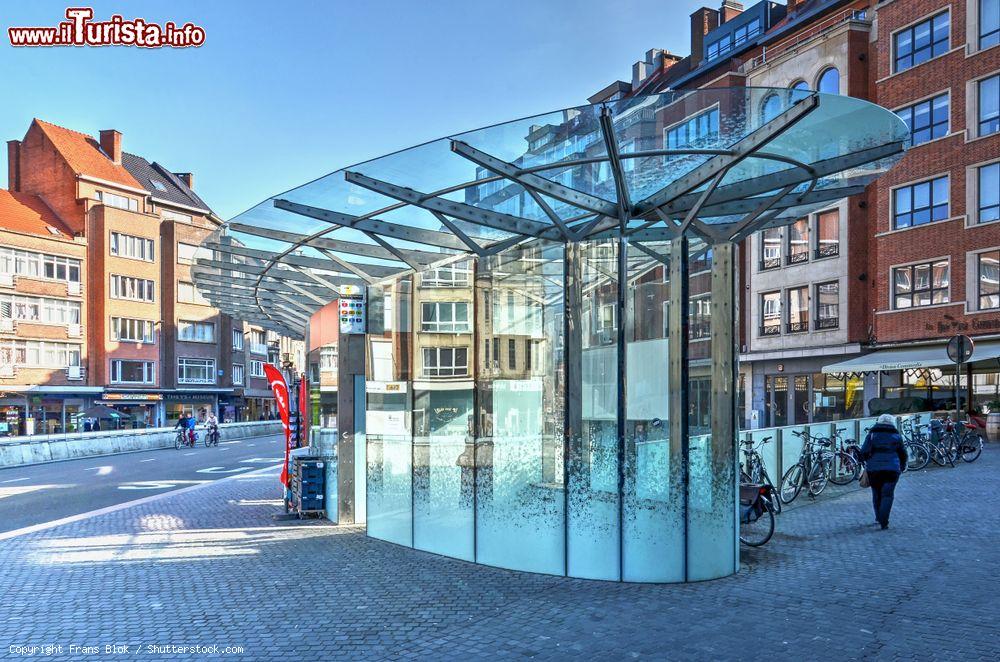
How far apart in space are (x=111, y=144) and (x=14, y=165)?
635 cm

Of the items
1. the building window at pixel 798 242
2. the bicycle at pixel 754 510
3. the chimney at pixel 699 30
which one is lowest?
the bicycle at pixel 754 510

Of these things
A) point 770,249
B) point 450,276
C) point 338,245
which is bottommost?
point 450,276

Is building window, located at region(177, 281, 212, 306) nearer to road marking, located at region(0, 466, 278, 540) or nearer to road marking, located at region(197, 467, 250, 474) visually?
road marking, located at region(197, 467, 250, 474)

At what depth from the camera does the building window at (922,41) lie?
2964 cm

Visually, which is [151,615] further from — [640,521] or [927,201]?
[927,201]

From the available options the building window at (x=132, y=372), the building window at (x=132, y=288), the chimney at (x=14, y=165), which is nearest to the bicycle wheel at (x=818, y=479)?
the building window at (x=132, y=372)

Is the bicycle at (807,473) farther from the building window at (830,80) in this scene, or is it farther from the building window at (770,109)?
the building window at (830,80)

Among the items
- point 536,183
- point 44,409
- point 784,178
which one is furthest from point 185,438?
point 784,178

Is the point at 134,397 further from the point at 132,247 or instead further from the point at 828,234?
the point at 828,234

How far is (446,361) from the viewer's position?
986 centimetres

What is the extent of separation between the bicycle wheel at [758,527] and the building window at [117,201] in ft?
169

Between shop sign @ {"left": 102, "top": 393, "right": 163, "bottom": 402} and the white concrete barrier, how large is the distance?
11.5m

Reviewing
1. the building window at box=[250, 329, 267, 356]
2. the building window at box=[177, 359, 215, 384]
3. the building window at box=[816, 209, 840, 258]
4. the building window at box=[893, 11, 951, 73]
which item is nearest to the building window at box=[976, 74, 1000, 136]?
the building window at box=[893, 11, 951, 73]

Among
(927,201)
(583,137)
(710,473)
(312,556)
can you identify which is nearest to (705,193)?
(583,137)
